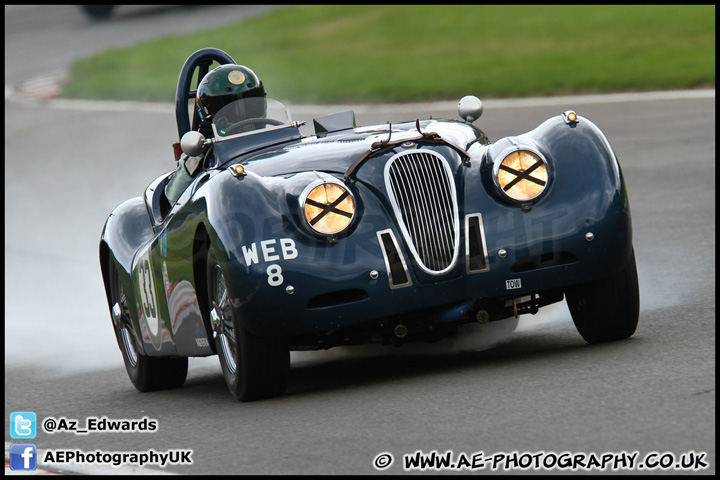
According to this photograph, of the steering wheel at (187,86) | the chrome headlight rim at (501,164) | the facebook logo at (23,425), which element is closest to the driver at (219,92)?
the steering wheel at (187,86)

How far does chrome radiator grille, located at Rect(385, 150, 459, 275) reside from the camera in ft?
18.6

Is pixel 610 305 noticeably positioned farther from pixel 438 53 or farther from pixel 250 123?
pixel 438 53

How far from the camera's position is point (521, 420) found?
15.4 feet

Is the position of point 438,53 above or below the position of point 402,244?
below

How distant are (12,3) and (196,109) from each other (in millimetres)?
34304

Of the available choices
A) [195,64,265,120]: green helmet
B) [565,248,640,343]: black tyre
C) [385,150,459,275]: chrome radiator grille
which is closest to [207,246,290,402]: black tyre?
[385,150,459,275]: chrome radiator grille

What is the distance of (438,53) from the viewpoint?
25.9 m

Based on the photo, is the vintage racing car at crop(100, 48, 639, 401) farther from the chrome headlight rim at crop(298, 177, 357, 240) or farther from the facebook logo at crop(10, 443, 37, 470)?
the facebook logo at crop(10, 443, 37, 470)

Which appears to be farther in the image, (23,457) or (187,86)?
(187,86)

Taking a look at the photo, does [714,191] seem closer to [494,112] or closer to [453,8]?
[494,112]

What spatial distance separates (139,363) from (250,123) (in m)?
1.54

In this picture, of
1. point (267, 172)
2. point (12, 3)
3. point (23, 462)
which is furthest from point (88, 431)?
point (12, 3)

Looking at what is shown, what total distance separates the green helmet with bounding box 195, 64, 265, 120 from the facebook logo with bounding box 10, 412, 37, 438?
2026mm

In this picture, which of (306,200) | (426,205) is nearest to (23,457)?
(306,200)
